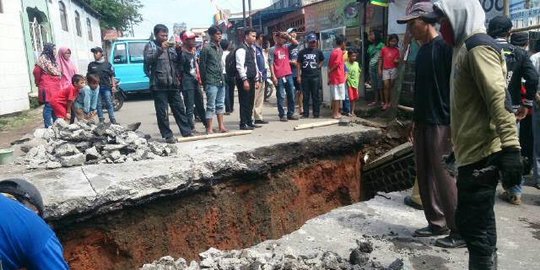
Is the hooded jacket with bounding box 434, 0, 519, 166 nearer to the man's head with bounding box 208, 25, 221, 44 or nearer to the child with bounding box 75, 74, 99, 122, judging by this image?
the man's head with bounding box 208, 25, 221, 44

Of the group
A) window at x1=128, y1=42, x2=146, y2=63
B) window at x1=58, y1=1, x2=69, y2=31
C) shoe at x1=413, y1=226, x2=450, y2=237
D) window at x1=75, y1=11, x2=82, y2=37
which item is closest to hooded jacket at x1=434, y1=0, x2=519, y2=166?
shoe at x1=413, y1=226, x2=450, y2=237

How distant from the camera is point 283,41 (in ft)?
27.6

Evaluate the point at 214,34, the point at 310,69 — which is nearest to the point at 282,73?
the point at 310,69

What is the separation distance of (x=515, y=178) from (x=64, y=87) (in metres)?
6.98

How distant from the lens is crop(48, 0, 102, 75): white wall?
1817 centimetres

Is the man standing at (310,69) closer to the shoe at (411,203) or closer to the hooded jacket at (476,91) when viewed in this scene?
the shoe at (411,203)

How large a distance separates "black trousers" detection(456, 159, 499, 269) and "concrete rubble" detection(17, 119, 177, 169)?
11.7 ft

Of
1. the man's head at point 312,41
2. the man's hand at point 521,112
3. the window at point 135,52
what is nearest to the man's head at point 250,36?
the man's head at point 312,41

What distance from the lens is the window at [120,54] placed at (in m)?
14.4

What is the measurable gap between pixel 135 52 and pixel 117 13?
2025 centimetres

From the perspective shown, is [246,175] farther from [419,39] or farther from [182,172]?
[419,39]

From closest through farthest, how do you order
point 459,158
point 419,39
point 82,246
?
point 459,158 < point 419,39 < point 82,246

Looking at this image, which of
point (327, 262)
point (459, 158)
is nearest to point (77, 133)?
point (327, 262)

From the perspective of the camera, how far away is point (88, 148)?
5191mm
